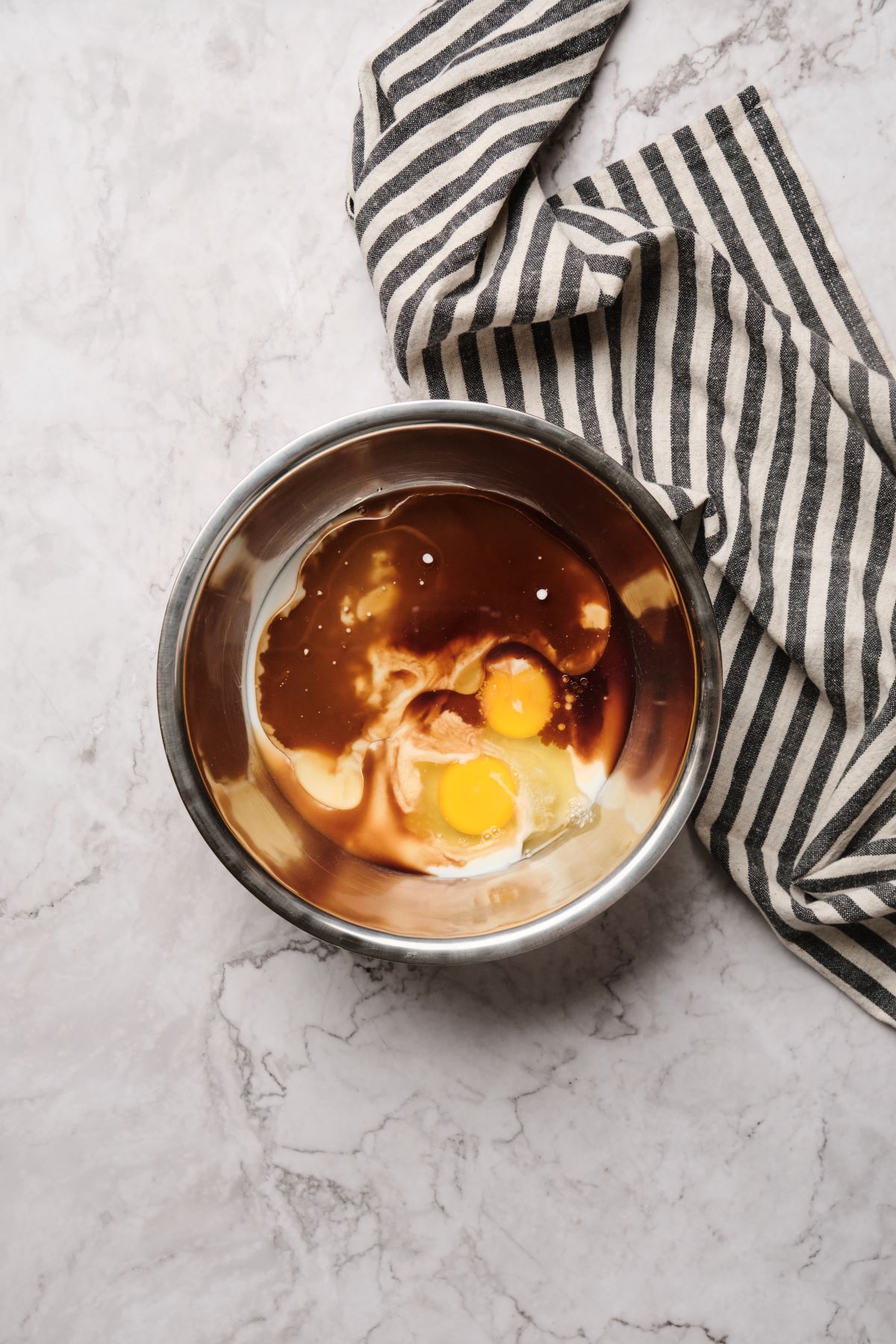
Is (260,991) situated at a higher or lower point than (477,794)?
lower

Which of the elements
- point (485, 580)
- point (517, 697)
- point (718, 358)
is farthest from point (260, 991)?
point (718, 358)

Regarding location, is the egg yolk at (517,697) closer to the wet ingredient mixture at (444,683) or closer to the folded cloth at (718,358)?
the wet ingredient mixture at (444,683)

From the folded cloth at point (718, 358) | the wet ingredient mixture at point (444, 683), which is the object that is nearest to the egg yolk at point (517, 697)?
the wet ingredient mixture at point (444, 683)

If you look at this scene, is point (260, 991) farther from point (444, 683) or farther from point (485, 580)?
point (485, 580)

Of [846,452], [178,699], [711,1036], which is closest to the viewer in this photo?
[178,699]

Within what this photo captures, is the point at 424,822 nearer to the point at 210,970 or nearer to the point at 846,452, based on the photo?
the point at 210,970

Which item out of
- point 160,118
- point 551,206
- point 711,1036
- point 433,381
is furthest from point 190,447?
point 711,1036
